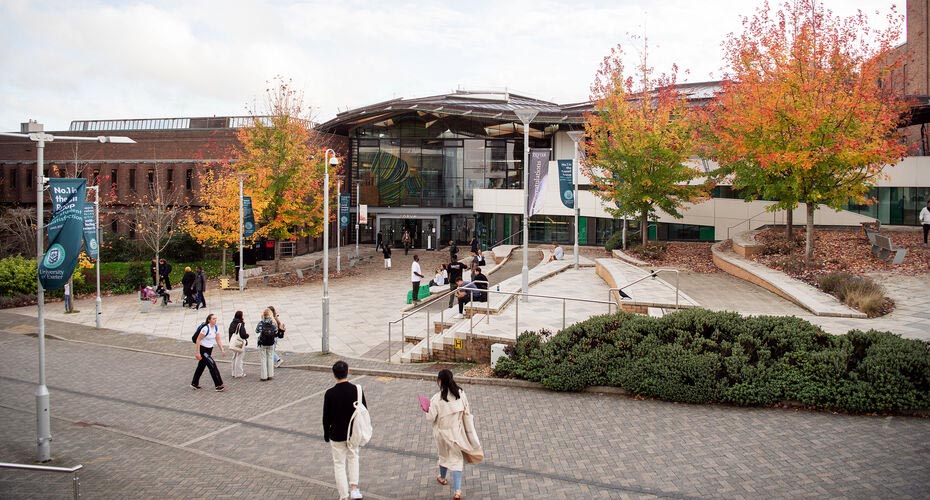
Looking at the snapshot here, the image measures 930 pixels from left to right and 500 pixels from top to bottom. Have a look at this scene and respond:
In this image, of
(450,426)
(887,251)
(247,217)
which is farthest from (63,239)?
(887,251)

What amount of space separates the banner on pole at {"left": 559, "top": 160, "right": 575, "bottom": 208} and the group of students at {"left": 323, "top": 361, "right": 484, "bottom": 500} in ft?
62.1

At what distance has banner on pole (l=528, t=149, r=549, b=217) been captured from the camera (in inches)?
803

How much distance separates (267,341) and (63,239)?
478cm

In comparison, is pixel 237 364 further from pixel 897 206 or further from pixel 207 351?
pixel 897 206

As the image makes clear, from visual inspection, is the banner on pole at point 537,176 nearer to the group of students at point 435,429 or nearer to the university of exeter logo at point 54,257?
the group of students at point 435,429

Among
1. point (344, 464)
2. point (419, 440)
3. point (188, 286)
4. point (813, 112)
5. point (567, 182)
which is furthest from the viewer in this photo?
point (567, 182)

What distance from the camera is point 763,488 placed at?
7.53 metres

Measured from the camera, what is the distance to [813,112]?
747 inches

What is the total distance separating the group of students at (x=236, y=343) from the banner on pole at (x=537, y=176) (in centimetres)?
959

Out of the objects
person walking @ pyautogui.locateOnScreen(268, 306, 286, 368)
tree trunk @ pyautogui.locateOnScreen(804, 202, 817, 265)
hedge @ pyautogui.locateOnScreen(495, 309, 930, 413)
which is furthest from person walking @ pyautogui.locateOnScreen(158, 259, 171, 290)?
tree trunk @ pyautogui.locateOnScreen(804, 202, 817, 265)

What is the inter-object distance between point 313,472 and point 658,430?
16.5ft

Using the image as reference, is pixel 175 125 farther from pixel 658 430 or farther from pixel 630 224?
pixel 658 430

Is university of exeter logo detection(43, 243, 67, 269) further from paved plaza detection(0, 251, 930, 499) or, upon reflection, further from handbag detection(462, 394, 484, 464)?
handbag detection(462, 394, 484, 464)

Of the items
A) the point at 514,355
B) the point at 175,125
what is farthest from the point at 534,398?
the point at 175,125
